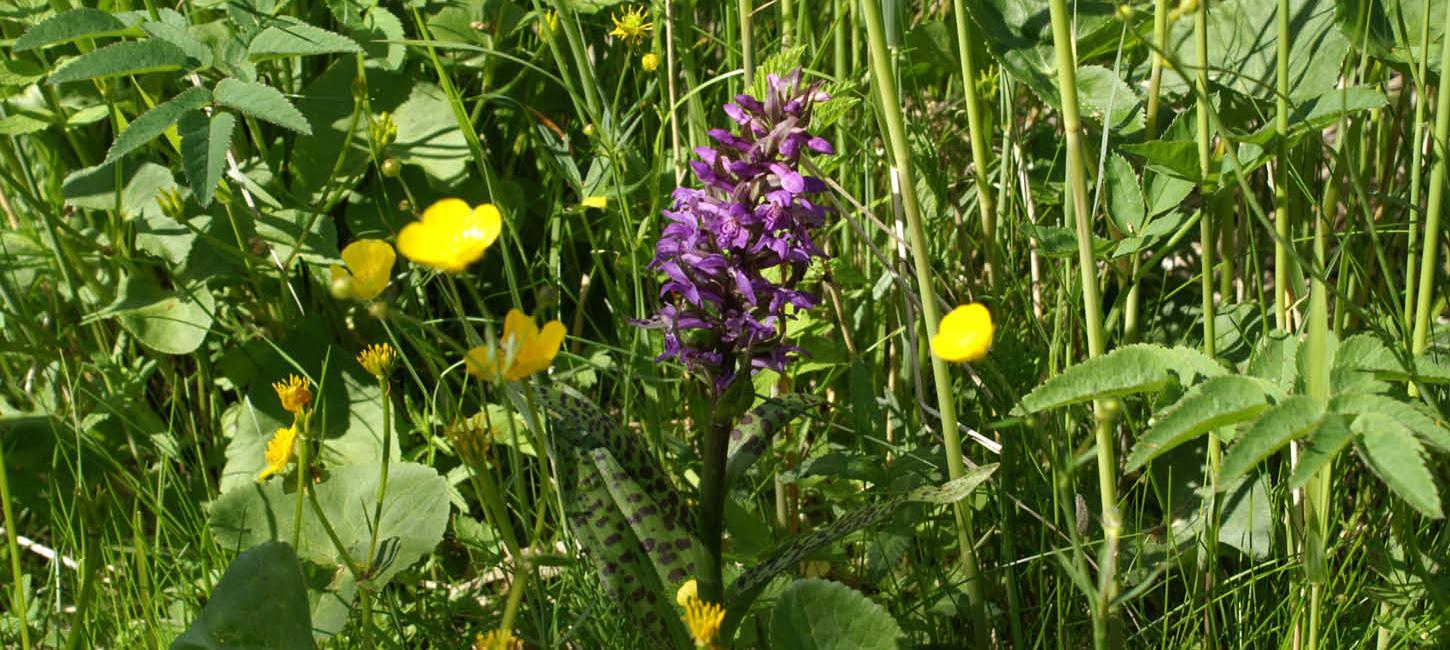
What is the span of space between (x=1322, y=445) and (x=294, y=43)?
106 centimetres

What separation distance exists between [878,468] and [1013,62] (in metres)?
0.46

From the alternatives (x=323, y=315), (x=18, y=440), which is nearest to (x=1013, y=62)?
(x=323, y=315)

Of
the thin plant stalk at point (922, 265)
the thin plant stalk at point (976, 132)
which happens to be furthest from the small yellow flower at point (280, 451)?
the thin plant stalk at point (976, 132)

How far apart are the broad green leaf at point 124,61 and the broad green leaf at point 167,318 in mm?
550

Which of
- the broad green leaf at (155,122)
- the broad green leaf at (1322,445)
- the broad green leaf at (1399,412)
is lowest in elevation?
the broad green leaf at (1322,445)

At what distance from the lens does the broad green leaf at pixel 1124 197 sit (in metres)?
1.24

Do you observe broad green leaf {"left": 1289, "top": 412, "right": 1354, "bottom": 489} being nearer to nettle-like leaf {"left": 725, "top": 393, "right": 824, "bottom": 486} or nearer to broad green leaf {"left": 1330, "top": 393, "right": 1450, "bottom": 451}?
broad green leaf {"left": 1330, "top": 393, "right": 1450, "bottom": 451}

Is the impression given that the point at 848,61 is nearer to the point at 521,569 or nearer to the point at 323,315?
the point at 323,315

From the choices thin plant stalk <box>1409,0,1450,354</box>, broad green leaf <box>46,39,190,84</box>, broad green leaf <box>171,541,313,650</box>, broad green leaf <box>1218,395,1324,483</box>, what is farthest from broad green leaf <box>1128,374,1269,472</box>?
broad green leaf <box>46,39,190,84</box>

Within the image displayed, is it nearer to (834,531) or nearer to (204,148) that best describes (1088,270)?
(834,531)

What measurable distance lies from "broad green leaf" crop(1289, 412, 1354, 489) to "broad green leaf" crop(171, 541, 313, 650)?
2.80 ft

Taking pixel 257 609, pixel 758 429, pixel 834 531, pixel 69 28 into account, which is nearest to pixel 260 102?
pixel 69 28

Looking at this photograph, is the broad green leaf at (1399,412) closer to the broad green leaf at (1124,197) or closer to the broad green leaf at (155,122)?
the broad green leaf at (1124,197)

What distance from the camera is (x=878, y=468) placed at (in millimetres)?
1293
